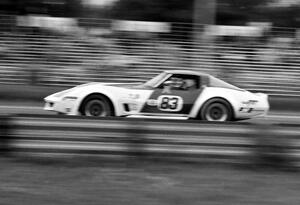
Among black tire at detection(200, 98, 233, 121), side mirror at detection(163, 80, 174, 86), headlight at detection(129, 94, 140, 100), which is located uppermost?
side mirror at detection(163, 80, 174, 86)

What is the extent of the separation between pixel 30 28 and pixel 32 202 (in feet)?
48.1

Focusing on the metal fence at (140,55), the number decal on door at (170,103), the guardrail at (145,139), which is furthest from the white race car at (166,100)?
the metal fence at (140,55)

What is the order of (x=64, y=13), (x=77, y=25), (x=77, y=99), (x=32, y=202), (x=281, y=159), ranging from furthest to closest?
(x=64, y=13)
(x=77, y=25)
(x=77, y=99)
(x=281, y=159)
(x=32, y=202)

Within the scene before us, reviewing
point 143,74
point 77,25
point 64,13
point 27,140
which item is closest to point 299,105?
point 143,74

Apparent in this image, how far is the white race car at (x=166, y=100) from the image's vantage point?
9.80 m

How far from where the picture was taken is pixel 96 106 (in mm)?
9836

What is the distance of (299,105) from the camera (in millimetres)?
15609

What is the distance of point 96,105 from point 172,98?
1.40 metres

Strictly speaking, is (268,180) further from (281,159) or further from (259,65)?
(259,65)

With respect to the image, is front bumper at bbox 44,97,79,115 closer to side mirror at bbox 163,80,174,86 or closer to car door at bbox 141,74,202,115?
car door at bbox 141,74,202,115

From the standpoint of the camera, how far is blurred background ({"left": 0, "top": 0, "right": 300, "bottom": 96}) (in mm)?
17016

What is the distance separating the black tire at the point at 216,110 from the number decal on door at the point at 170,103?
0.46m

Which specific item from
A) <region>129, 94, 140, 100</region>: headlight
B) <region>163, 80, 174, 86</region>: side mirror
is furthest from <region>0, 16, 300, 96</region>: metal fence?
<region>129, 94, 140, 100</region>: headlight

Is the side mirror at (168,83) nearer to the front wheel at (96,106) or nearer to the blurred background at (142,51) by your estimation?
the front wheel at (96,106)
